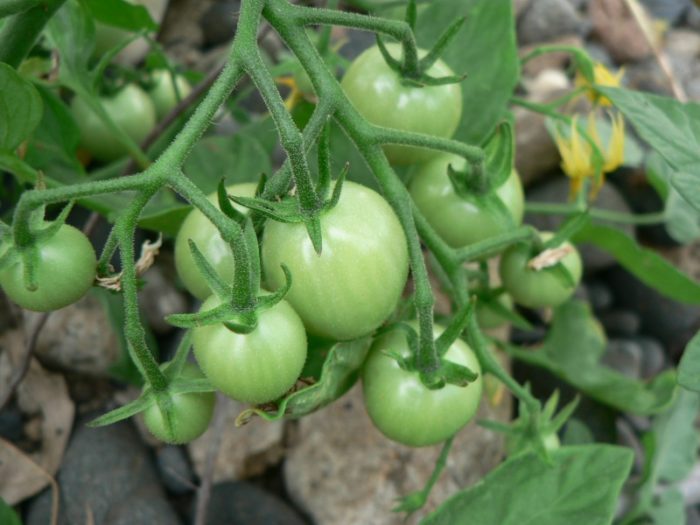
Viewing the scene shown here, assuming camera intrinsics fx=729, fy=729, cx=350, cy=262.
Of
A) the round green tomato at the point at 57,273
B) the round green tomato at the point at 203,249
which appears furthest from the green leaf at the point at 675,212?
the round green tomato at the point at 57,273

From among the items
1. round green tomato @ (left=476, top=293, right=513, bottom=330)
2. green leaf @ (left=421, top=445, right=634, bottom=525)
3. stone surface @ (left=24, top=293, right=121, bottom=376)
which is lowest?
stone surface @ (left=24, top=293, right=121, bottom=376)

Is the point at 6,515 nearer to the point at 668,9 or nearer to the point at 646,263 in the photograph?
the point at 646,263

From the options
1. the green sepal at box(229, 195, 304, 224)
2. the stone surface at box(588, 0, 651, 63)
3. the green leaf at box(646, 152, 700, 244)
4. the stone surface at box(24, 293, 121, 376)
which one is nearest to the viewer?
the green sepal at box(229, 195, 304, 224)

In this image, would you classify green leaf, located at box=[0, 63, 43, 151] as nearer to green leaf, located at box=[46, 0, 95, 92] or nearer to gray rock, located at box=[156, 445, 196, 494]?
green leaf, located at box=[46, 0, 95, 92]

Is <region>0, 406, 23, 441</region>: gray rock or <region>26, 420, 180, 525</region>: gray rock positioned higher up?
<region>0, 406, 23, 441</region>: gray rock

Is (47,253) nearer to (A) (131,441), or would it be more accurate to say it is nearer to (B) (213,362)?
(B) (213,362)

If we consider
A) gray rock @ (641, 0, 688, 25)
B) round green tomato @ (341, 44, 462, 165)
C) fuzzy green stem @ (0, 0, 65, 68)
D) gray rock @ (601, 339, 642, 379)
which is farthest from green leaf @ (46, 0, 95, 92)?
gray rock @ (641, 0, 688, 25)
